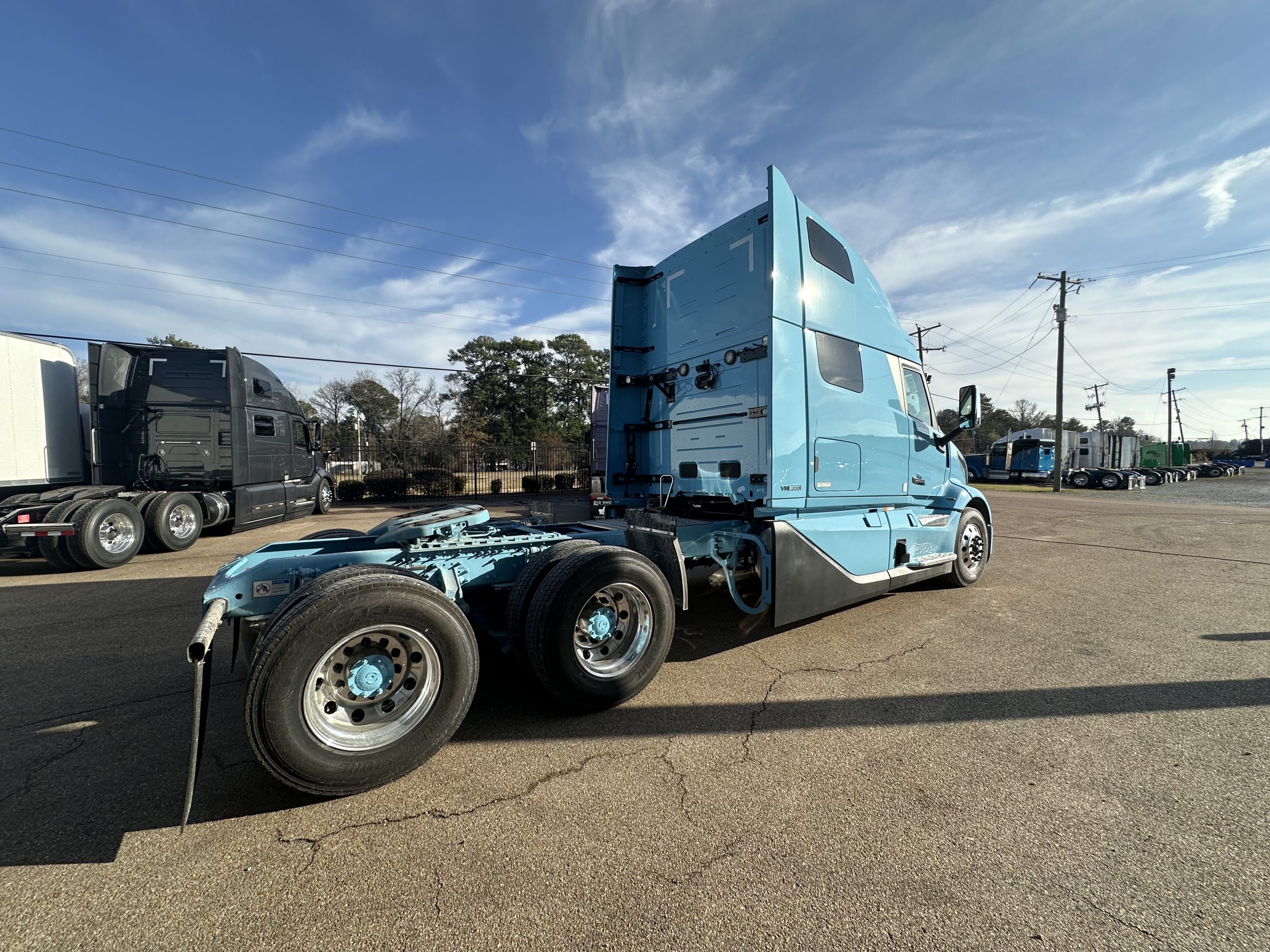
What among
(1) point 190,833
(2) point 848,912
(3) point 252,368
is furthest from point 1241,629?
(3) point 252,368

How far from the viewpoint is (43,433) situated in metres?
8.22

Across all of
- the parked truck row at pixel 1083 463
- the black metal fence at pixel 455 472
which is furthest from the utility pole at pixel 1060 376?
the black metal fence at pixel 455 472

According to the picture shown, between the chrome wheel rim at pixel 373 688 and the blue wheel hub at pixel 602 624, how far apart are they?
996 millimetres

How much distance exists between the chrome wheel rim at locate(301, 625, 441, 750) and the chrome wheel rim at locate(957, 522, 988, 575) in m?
6.37

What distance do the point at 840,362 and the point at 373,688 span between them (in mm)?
4479

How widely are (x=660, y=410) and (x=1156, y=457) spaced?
56599mm

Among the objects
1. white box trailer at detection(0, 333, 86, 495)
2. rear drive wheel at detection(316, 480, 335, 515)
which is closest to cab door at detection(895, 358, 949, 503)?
white box trailer at detection(0, 333, 86, 495)

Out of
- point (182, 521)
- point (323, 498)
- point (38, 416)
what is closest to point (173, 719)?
point (182, 521)

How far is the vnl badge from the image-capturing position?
9.43ft

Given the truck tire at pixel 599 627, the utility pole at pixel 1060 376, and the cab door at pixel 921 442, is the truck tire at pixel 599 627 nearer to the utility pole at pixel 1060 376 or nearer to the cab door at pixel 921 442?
the cab door at pixel 921 442

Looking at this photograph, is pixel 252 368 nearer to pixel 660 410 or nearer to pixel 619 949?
pixel 660 410

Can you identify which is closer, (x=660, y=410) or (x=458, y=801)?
(x=458, y=801)

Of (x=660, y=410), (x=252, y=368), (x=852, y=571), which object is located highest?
(x=252, y=368)

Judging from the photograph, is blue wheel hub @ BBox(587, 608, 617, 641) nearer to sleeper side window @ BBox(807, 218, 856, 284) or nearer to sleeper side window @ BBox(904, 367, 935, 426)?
sleeper side window @ BBox(807, 218, 856, 284)
